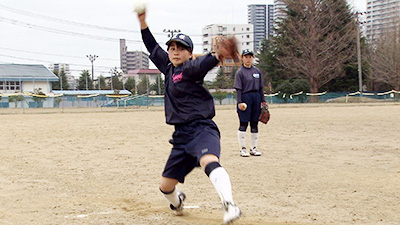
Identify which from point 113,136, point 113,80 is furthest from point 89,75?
point 113,136

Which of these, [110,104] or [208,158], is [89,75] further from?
[208,158]

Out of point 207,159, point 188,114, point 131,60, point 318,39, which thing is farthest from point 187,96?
point 131,60

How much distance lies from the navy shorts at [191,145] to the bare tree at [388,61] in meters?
57.8

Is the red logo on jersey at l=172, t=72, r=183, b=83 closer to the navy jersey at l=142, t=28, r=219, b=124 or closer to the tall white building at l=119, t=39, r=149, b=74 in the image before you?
the navy jersey at l=142, t=28, r=219, b=124

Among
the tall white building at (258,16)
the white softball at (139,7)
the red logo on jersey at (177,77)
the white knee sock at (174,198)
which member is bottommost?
the white knee sock at (174,198)

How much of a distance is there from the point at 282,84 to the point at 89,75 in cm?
6306

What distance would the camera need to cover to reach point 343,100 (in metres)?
50.8

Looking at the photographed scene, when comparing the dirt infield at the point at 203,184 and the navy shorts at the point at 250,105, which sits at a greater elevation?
the navy shorts at the point at 250,105

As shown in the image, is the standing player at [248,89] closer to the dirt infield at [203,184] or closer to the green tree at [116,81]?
the dirt infield at [203,184]

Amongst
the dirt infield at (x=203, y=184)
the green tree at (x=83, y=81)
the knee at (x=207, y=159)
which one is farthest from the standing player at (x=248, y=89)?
the green tree at (x=83, y=81)

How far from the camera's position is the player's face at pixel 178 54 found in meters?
4.29

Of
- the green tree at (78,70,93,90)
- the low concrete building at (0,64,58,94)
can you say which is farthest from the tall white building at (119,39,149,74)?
the low concrete building at (0,64,58,94)

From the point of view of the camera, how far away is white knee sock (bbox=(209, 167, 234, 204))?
11.9ft

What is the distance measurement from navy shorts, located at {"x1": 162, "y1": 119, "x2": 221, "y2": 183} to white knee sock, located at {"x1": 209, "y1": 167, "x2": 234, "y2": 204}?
239 mm
